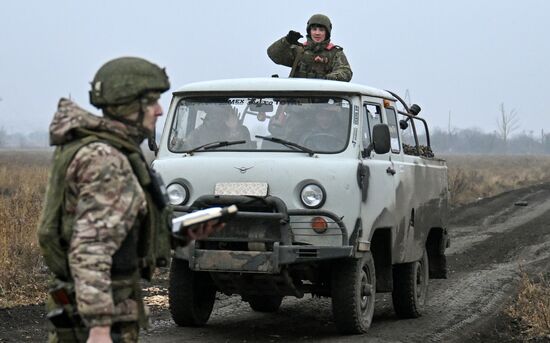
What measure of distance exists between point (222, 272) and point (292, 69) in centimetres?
311

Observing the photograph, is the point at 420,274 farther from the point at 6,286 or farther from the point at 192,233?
the point at 192,233

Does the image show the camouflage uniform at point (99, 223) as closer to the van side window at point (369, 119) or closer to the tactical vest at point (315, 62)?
the van side window at point (369, 119)

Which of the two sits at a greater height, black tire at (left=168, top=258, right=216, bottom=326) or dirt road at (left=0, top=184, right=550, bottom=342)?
black tire at (left=168, top=258, right=216, bottom=326)

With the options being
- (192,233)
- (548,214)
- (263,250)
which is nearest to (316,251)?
(263,250)

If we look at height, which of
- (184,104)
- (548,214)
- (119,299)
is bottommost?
(548,214)

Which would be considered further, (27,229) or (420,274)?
(27,229)

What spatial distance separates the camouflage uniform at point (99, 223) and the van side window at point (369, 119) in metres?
4.84

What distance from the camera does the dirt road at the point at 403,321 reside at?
8.71 metres

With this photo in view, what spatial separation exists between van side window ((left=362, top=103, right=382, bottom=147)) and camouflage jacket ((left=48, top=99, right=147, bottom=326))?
5020mm

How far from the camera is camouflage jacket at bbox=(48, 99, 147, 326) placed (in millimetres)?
3643

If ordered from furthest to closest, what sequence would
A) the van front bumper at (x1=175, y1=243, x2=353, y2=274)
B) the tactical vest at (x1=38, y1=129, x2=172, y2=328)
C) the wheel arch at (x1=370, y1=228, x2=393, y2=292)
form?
the wheel arch at (x1=370, y1=228, x2=393, y2=292) → the van front bumper at (x1=175, y1=243, x2=353, y2=274) → the tactical vest at (x1=38, y1=129, x2=172, y2=328)

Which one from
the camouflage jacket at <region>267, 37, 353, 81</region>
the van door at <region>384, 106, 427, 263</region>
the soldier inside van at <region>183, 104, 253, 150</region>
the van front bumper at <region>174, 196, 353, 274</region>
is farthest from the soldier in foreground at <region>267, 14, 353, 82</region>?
the van front bumper at <region>174, 196, 353, 274</region>

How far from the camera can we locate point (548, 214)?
22141 mm

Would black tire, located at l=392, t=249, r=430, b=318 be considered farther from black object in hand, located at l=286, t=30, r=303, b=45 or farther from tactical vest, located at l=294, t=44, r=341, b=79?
black object in hand, located at l=286, t=30, r=303, b=45
